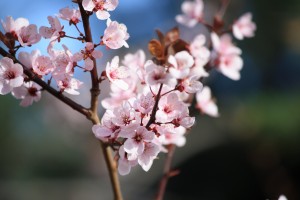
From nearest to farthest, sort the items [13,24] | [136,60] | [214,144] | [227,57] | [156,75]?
[156,75], [13,24], [136,60], [227,57], [214,144]

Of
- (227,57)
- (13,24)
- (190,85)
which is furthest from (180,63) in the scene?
(227,57)

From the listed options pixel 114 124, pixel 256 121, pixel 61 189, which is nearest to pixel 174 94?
pixel 114 124

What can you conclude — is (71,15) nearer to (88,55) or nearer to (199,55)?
(88,55)

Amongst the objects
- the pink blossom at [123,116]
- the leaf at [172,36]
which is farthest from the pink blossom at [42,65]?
the leaf at [172,36]

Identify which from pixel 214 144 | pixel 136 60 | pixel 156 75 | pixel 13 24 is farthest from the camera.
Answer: pixel 214 144

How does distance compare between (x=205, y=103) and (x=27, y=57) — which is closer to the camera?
(x=27, y=57)

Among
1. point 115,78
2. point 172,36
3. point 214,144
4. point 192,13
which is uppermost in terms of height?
point 214,144

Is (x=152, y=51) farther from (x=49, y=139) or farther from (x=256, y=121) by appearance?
(x=49, y=139)
